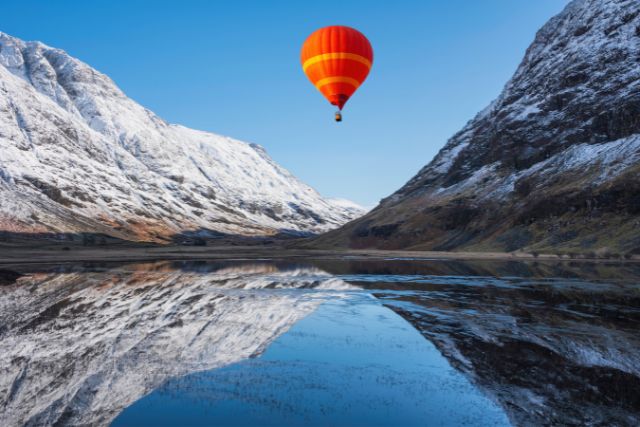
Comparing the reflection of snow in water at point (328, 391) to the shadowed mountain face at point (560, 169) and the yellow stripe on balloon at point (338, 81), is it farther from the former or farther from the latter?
the shadowed mountain face at point (560, 169)

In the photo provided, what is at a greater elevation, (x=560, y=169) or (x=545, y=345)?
(x=560, y=169)

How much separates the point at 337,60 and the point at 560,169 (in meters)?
109

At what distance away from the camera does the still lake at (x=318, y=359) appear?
1579 cm

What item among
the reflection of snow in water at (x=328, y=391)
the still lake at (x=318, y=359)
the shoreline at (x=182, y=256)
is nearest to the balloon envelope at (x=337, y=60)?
the still lake at (x=318, y=359)

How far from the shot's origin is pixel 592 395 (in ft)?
56.0

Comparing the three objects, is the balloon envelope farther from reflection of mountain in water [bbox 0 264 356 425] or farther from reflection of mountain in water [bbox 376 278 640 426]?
reflection of mountain in water [bbox 376 278 640 426]

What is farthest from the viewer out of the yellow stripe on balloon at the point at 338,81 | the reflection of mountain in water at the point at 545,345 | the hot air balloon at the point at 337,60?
the yellow stripe on balloon at the point at 338,81

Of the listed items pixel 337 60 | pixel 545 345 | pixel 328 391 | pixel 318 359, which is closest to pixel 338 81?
pixel 337 60

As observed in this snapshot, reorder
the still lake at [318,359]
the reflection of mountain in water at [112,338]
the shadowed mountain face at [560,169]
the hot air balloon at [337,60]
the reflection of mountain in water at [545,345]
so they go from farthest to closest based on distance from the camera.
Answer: the shadowed mountain face at [560,169]
the hot air balloon at [337,60]
the reflection of mountain in water at [112,338]
the reflection of mountain in water at [545,345]
the still lake at [318,359]

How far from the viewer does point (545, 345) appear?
24.6 metres

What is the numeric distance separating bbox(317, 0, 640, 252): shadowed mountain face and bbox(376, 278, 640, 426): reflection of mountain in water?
62.0 meters

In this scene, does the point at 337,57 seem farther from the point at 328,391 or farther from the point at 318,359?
the point at 328,391

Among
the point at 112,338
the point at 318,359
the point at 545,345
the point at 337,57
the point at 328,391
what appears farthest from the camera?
the point at 337,57

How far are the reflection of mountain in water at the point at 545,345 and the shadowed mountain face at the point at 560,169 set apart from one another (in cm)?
6198
